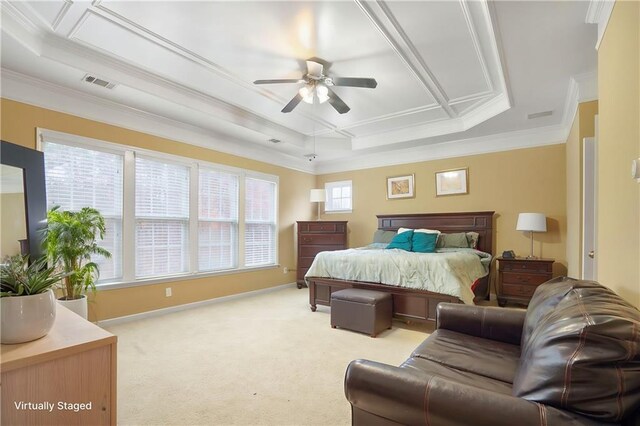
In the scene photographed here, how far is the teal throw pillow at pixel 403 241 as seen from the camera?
4.83m

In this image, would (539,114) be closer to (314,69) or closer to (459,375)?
(314,69)

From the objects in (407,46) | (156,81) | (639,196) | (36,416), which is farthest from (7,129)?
(639,196)

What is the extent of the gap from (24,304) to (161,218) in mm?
3410

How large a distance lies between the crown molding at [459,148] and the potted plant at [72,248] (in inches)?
182

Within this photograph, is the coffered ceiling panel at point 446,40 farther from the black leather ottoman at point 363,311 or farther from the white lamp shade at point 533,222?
the black leather ottoman at point 363,311

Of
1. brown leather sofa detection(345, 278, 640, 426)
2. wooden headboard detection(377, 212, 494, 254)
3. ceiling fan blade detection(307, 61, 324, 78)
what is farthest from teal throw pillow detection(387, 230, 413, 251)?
brown leather sofa detection(345, 278, 640, 426)

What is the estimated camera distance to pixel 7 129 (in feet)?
9.70

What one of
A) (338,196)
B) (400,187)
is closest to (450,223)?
(400,187)

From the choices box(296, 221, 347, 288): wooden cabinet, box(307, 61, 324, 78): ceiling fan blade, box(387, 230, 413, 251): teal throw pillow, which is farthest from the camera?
box(296, 221, 347, 288): wooden cabinet

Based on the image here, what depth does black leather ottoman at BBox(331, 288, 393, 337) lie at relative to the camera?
3.30m

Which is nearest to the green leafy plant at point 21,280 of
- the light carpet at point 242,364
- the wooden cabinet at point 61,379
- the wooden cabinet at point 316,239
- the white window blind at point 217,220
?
the wooden cabinet at point 61,379

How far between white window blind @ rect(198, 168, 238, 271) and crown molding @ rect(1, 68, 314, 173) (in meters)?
0.49

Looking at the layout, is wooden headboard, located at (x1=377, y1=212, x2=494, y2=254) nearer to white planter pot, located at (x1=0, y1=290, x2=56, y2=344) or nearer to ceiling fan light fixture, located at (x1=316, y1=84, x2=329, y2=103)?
ceiling fan light fixture, located at (x1=316, y1=84, x2=329, y2=103)

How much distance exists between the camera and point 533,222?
170 inches
